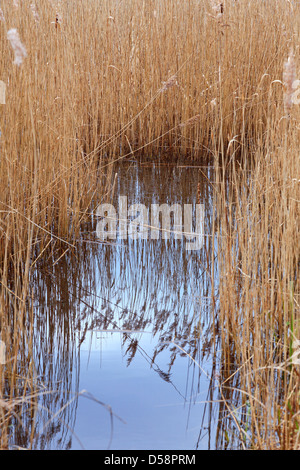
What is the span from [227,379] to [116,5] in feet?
11.4

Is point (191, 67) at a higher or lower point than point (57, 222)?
higher

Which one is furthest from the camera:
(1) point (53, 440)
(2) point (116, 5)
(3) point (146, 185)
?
(2) point (116, 5)

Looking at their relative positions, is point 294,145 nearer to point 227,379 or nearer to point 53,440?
point 227,379

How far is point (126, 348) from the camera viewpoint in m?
2.04

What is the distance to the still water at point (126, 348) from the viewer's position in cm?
159

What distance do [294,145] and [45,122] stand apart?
3.36 ft

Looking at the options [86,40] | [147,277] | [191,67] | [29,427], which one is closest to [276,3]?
[191,67]

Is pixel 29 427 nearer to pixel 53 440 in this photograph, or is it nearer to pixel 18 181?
pixel 53 440

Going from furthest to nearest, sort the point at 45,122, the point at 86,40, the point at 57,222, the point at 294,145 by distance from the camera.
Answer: the point at 86,40
the point at 57,222
the point at 45,122
the point at 294,145

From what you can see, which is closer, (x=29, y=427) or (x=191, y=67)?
(x=29, y=427)

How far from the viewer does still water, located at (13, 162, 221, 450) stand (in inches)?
62.7

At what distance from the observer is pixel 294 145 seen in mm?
2475

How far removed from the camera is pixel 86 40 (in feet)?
13.8

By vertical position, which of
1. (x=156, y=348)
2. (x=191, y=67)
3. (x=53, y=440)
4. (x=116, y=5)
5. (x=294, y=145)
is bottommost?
(x=53, y=440)
